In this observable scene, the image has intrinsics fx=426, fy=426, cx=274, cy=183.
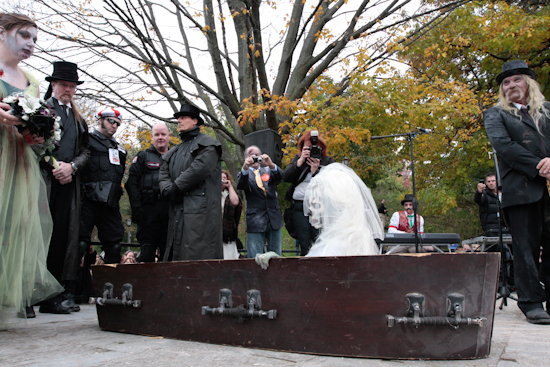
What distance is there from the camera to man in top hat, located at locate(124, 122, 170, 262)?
15.4 feet

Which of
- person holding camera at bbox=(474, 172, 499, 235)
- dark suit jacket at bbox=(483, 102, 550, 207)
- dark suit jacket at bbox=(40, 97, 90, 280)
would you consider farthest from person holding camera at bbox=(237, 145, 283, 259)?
person holding camera at bbox=(474, 172, 499, 235)

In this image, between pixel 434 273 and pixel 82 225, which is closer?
pixel 434 273

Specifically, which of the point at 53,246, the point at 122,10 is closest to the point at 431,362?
the point at 53,246

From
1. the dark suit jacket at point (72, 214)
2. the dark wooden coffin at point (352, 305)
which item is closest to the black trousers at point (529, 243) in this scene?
the dark wooden coffin at point (352, 305)

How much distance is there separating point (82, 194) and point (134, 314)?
6.12ft

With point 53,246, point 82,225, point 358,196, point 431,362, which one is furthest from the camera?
point 82,225

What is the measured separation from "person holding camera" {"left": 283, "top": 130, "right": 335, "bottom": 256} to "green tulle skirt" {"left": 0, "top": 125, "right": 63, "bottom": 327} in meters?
2.28

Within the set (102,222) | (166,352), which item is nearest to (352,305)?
(166,352)

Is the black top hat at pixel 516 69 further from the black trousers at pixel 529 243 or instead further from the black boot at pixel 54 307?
the black boot at pixel 54 307

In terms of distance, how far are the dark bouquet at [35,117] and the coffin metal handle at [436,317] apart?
275 cm

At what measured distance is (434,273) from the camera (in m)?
2.04

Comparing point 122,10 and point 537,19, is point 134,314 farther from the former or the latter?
point 537,19

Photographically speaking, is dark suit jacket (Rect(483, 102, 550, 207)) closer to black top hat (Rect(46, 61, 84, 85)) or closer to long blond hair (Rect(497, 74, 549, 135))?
long blond hair (Rect(497, 74, 549, 135))

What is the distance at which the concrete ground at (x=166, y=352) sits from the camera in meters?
2.02
